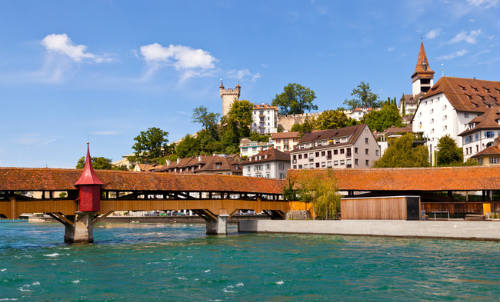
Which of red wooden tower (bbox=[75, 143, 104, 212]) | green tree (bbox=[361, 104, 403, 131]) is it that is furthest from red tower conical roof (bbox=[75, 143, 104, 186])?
green tree (bbox=[361, 104, 403, 131])

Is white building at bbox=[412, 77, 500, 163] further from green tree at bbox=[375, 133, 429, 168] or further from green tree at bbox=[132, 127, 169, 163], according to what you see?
green tree at bbox=[132, 127, 169, 163]

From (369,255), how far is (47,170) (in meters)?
19.4

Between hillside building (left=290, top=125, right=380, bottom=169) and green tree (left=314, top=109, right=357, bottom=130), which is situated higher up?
green tree (left=314, top=109, right=357, bottom=130)

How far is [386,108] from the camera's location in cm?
8988

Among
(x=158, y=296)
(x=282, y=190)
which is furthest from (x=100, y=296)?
(x=282, y=190)

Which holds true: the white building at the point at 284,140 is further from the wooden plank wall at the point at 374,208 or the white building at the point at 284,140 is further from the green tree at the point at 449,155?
the wooden plank wall at the point at 374,208

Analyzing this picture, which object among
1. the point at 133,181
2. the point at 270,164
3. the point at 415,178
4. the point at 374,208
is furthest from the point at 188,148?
the point at 374,208

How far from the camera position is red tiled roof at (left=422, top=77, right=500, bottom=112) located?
62.8 m

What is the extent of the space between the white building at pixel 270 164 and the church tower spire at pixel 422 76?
36442mm

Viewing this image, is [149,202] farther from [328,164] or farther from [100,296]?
[328,164]

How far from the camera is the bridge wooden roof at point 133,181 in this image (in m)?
28.5

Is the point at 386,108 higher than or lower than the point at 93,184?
higher

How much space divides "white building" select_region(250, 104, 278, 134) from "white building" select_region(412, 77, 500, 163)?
40960 millimetres

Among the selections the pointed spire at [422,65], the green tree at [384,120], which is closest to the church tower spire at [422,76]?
the pointed spire at [422,65]
